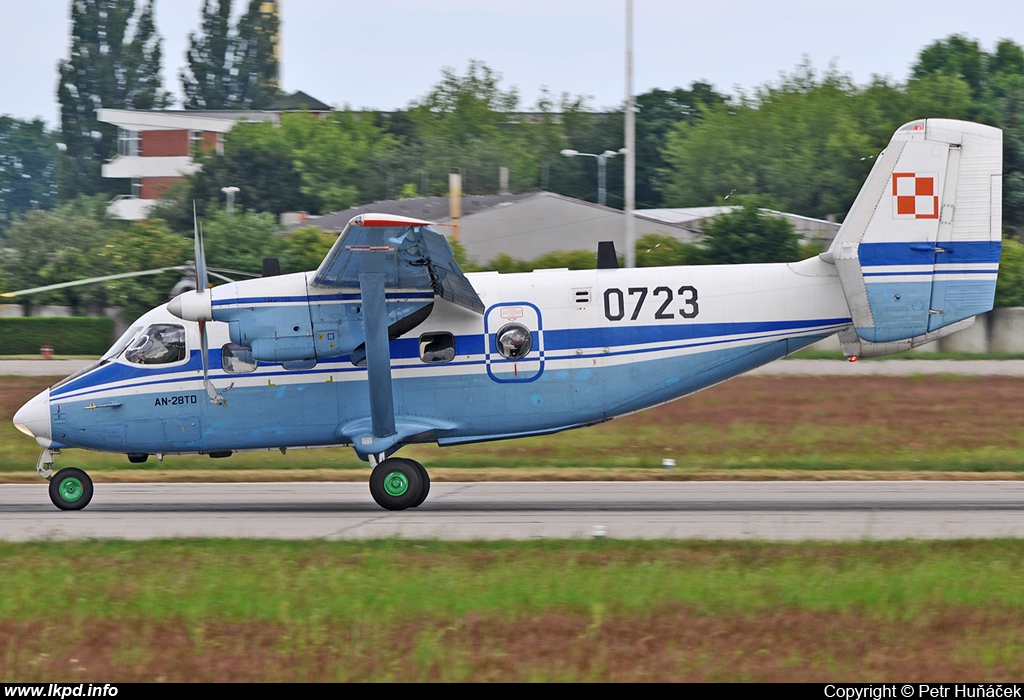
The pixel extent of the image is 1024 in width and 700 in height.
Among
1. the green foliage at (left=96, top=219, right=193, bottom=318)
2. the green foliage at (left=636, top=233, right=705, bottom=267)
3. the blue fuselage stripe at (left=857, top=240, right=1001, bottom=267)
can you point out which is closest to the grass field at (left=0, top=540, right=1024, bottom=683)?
the blue fuselage stripe at (left=857, top=240, right=1001, bottom=267)

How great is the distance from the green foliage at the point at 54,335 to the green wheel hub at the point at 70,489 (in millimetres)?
33260

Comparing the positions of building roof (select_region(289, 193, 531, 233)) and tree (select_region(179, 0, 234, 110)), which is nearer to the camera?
building roof (select_region(289, 193, 531, 233))

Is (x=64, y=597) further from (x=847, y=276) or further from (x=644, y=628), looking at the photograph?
(x=847, y=276)

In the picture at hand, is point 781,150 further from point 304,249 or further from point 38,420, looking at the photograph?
point 38,420

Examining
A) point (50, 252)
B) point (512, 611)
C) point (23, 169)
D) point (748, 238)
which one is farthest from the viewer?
point (23, 169)

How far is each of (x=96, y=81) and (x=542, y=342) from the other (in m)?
95.9

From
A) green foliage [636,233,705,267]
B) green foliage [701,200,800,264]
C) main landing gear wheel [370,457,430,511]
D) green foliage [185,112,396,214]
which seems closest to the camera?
main landing gear wheel [370,457,430,511]

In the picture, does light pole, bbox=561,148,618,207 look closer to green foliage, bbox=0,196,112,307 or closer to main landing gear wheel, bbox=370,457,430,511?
green foliage, bbox=0,196,112,307

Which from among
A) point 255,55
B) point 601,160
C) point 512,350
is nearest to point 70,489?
point 512,350

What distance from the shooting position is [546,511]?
16.1 m

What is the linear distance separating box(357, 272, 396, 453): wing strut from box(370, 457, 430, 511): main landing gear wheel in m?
0.36

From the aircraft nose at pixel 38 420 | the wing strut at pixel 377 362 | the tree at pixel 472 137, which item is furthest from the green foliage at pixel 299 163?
the wing strut at pixel 377 362

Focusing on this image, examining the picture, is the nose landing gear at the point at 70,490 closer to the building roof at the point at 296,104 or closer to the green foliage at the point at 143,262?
the green foliage at the point at 143,262

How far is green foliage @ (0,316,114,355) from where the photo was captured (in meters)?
48.0
